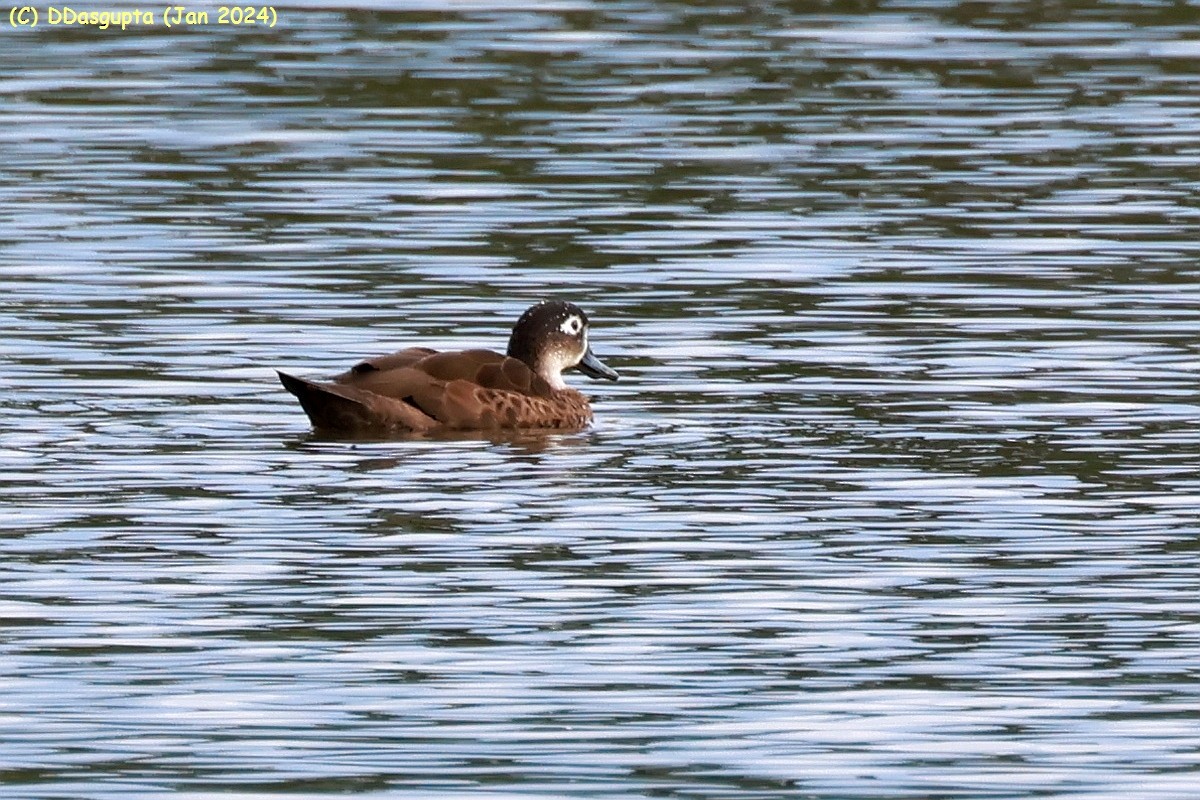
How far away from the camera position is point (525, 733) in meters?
10.2

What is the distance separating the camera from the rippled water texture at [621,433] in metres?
10.3

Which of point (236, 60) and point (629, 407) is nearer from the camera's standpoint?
point (629, 407)

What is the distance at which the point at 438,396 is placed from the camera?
1638 cm

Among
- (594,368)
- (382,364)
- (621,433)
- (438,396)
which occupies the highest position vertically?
(382,364)

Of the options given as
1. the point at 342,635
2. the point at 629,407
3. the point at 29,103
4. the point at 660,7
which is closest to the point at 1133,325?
the point at 629,407

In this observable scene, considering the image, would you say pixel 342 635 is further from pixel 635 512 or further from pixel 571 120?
pixel 571 120

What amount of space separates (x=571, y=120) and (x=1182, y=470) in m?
14.3

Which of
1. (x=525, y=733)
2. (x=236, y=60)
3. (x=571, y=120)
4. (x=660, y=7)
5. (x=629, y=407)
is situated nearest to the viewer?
(x=525, y=733)

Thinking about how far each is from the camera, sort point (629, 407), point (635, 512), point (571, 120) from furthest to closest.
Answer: point (571, 120)
point (629, 407)
point (635, 512)

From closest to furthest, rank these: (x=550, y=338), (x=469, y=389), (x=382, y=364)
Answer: (x=382, y=364), (x=469, y=389), (x=550, y=338)

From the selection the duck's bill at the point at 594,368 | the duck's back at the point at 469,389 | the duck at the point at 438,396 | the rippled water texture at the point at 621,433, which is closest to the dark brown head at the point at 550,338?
the duck's bill at the point at 594,368

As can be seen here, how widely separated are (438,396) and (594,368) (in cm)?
144

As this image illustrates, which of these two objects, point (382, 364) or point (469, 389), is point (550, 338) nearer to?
point (469, 389)

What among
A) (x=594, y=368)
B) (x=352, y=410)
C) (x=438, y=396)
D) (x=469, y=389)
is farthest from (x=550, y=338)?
(x=352, y=410)
